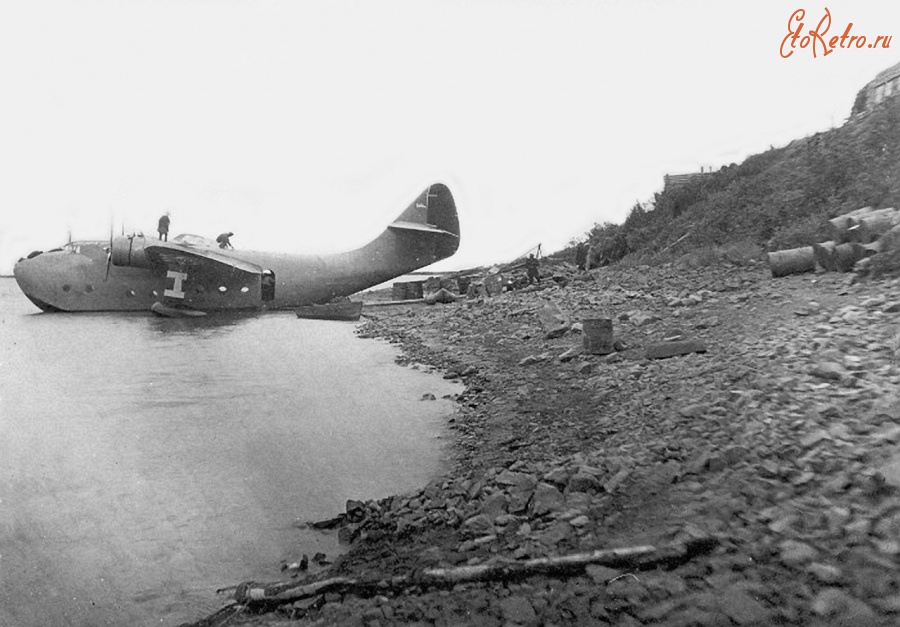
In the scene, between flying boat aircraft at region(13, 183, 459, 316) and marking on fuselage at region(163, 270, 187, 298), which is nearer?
flying boat aircraft at region(13, 183, 459, 316)

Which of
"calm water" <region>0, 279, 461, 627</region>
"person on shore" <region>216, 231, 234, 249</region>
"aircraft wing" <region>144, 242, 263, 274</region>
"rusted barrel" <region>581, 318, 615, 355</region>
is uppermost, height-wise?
"person on shore" <region>216, 231, 234, 249</region>

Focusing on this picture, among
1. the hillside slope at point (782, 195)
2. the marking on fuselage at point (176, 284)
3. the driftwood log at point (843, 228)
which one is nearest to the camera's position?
the driftwood log at point (843, 228)

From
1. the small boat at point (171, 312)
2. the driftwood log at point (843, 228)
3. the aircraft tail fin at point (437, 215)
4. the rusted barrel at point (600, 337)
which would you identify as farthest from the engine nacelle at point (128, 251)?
the driftwood log at point (843, 228)

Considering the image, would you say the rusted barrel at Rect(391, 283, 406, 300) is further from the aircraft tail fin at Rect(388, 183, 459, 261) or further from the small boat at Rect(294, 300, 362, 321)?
the small boat at Rect(294, 300, 362, 321)

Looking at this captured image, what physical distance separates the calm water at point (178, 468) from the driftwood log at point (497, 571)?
50 cm

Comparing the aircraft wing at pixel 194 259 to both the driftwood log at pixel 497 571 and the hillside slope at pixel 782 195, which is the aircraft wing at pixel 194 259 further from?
the driftwood log at pixel 497 571

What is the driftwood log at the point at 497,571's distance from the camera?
2859mm

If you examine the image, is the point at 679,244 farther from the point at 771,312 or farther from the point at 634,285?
the point at 771,312

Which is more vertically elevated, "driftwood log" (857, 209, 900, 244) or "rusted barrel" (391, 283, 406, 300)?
"driftwood log" (857, 209, 900, 244)

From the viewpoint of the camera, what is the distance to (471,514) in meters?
3.81

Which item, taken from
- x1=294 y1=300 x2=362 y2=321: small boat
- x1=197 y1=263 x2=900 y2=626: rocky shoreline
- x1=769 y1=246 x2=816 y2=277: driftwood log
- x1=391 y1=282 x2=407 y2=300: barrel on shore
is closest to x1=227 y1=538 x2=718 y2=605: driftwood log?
x1=197 y1=263 x2=900 y2=626: rocky shoreline

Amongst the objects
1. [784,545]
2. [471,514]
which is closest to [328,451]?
[471,514]

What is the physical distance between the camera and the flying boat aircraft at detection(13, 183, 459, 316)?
822 inches

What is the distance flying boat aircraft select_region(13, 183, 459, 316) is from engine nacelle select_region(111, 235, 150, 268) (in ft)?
0.11
